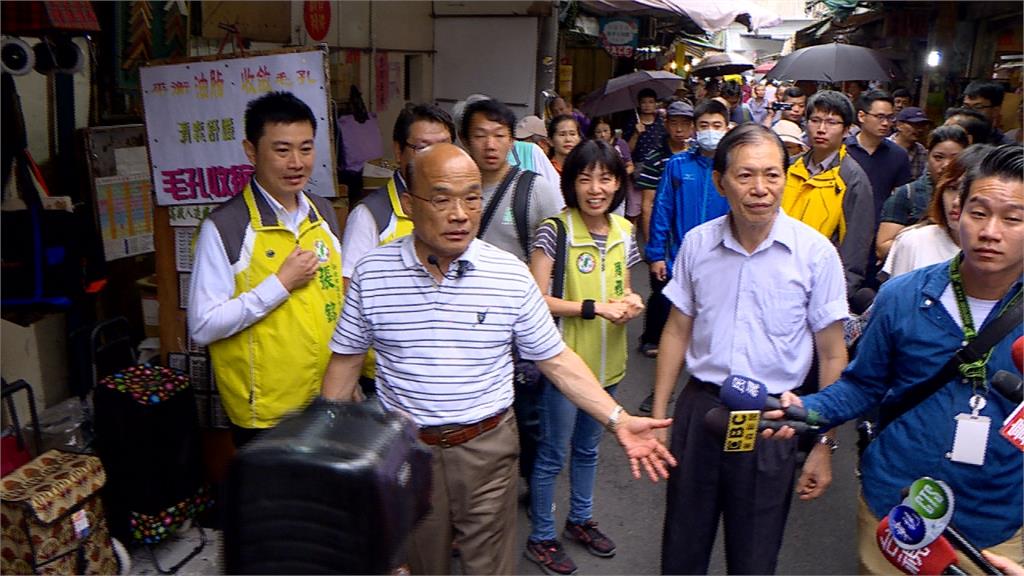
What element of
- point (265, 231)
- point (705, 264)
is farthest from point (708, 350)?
point (265, 231)

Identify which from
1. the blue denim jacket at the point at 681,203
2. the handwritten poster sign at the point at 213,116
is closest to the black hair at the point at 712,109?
the blue denim jacket at the point at 681,203

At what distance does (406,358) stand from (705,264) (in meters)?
1.14

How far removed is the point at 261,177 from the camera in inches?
120

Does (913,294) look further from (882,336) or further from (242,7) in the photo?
(242,7)

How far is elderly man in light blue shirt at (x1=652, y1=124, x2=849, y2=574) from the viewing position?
2.72 meters

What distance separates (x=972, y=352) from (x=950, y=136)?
118 inches

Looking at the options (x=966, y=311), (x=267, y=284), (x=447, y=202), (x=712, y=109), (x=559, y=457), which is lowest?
(x=559, y=457)

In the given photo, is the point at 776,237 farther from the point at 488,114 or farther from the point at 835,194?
the point at 835,194

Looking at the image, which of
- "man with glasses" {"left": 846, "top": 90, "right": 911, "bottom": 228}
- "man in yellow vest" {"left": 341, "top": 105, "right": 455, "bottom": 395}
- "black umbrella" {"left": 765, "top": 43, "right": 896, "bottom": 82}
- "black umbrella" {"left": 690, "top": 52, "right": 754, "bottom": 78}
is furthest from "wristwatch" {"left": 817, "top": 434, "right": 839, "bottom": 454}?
"black umbrella" {"left": 690, "top": 52, "right": 754, "bottom": 78}

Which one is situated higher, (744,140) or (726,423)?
(744,140)

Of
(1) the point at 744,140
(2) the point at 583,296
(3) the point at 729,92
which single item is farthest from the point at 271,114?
(3) the point at 729,92

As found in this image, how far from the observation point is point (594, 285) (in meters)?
3.50

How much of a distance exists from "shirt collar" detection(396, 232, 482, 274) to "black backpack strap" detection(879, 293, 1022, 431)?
4.46 feet

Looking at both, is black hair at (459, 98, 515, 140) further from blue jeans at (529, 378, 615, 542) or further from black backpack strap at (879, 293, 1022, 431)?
black backpack strap at (879, 293, 1022, 431)
